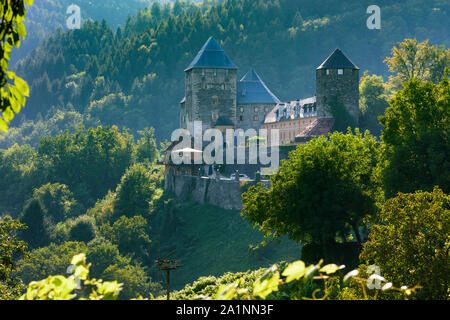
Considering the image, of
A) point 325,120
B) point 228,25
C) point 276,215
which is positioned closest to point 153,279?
point 325,120

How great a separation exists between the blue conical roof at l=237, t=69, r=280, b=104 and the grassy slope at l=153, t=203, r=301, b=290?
1691 centimetres

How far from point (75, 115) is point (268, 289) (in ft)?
455

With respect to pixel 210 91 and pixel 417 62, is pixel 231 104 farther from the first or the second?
pixel 417 62

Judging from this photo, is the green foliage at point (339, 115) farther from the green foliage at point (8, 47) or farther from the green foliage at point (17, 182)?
the green foliage at point (8, 47)

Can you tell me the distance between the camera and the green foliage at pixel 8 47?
15.9 feet

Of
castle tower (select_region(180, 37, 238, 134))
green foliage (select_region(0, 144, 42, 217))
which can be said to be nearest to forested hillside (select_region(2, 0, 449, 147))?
green foliage (select_region(0, 144, 42, 217))

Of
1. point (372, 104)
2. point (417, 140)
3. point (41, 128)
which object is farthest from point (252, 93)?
point (41, 128)

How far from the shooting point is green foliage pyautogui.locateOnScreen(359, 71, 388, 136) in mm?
Answer: 55188

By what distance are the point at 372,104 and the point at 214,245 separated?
18593mm

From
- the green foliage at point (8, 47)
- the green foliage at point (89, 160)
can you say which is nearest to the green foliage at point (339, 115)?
the green foliage at point (89, 160)

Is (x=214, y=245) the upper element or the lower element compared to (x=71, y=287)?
lower

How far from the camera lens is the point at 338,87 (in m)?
54.3

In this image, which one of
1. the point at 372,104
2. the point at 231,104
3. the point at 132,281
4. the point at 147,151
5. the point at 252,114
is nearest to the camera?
the point at 132,281

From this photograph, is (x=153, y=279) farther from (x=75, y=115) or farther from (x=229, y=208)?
(x=75, y=115)
